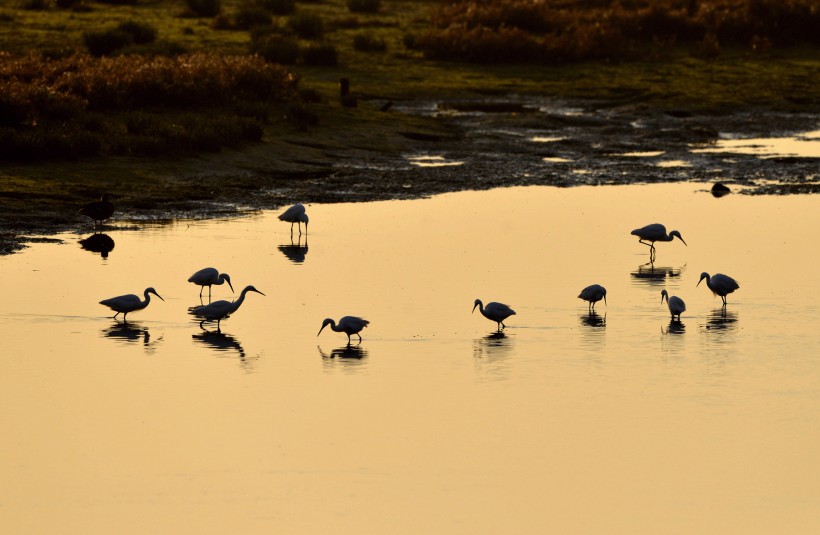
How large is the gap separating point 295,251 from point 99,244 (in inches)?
130

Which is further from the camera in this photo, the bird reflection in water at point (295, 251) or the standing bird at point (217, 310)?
the bird reflection in water at point (295, 251)

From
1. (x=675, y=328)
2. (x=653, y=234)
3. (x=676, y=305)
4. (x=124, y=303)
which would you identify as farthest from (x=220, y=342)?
(x=653, y=234)

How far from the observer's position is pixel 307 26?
5947 centimetres

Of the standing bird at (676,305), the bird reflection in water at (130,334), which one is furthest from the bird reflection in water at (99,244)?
the standing bird at (676,305)

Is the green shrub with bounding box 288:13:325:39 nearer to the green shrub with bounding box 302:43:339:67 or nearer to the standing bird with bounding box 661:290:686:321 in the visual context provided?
the green shrub with bounding box 302:43:339:67

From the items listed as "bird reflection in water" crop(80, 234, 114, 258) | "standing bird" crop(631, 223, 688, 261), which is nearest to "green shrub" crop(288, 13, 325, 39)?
"bird reflection in water" crop(80, 234, 114, 258)

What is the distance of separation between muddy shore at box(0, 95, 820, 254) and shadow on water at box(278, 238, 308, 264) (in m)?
3.45

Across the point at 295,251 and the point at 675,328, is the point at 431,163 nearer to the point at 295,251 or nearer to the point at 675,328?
the point at 295,251

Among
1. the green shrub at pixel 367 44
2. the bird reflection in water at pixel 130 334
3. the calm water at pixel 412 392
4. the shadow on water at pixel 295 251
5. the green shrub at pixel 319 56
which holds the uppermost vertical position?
the green shrub at pixel 367 44

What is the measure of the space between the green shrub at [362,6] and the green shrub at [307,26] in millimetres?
10749

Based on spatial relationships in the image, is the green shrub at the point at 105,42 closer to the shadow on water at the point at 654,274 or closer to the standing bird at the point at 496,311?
the shadow on water at the point at 654,274

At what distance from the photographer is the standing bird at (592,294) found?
1964cm

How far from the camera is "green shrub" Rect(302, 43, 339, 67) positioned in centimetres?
5350

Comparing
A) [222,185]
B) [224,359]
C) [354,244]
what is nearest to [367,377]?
[224,359]
